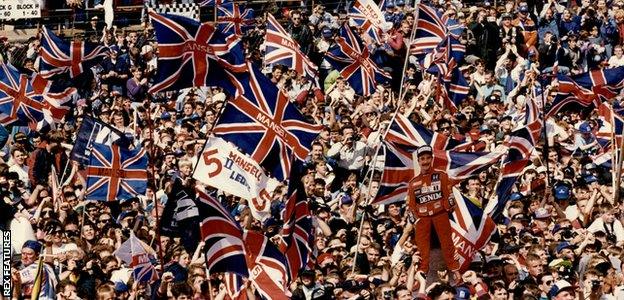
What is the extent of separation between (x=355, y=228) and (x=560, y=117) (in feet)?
19.0

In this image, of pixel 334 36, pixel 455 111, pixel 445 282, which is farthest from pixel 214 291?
pixel 334 36

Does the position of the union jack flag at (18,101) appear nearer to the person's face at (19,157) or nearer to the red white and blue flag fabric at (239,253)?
the person's face at (19,157)

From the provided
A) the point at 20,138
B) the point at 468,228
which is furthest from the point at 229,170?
the point at 20,138

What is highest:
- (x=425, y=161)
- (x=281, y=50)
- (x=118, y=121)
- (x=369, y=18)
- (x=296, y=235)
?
(x=369, y=18)

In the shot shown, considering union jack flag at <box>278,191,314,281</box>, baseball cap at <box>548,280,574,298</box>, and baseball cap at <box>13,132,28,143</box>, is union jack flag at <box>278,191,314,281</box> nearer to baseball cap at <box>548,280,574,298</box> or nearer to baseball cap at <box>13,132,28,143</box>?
baseball cap at <box>548,280,574,298</box>

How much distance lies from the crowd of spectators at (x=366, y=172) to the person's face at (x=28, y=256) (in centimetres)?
2

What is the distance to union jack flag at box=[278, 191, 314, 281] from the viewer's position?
2236cm

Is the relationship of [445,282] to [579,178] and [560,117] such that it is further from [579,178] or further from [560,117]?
[560,117]

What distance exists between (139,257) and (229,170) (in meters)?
1.32

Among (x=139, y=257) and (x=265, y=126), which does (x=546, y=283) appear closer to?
(x=265, y=126)

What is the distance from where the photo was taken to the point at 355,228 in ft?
84.4

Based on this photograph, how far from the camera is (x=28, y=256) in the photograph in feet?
77.7

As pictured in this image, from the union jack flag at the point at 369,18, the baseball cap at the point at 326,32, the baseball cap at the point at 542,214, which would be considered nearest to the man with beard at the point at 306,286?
the baseball cap at the point at 542,214

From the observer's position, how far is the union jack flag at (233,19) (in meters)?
35.8
